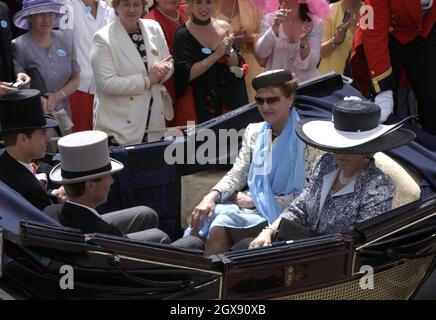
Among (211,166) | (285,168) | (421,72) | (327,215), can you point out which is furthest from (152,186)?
(421,72)

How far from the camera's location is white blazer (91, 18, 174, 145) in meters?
4.62

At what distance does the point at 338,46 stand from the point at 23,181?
2.97 meters

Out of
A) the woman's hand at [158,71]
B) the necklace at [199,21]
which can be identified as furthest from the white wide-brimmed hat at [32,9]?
the necklace at [199,21]

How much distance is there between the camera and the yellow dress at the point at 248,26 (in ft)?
17.4

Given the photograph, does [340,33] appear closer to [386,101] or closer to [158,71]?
[386,101]

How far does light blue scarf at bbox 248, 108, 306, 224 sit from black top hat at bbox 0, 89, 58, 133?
3.73 ft

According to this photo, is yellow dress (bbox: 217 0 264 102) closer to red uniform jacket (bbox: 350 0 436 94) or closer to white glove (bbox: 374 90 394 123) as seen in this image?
red uniform jacket (bbox: 350 0 436 94)

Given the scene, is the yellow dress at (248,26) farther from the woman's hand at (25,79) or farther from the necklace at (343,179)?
the necklace at (343,179)

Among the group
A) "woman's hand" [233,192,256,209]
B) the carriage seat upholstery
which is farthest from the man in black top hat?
the carriage seat upholstery

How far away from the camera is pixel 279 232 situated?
3.37 meters

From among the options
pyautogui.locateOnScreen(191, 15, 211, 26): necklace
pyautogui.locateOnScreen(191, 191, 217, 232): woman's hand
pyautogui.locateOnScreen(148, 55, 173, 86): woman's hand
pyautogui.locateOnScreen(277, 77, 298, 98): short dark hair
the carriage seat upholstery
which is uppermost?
pyautogui.locateOnScreen(191, 15, 211, 26): necklace

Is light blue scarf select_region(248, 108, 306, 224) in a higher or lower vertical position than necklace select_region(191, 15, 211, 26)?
lower

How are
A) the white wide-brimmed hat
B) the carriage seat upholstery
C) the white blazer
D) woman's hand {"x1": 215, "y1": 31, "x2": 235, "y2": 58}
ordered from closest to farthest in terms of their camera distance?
the carriage seat upholstery → the white blazer → the white wide-brimmed hat → woman's hand {"x1": 215, "y1": 31, "x2": 235, "y2": 58}
